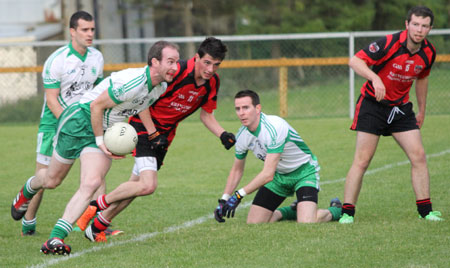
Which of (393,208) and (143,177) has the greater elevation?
(143,177)

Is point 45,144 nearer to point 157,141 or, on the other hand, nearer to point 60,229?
point 157,141

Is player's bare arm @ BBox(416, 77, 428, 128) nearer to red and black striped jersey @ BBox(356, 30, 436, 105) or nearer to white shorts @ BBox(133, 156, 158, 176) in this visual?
red and black striped jersey @ BBox(356, 30, 436, 105)

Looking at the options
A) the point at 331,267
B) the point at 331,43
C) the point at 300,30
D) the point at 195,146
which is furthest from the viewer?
the point at 300,30

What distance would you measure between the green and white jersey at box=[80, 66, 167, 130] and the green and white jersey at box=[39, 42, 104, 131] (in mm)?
1176

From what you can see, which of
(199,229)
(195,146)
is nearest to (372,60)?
(199,229)

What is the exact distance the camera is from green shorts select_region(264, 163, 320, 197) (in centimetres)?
779

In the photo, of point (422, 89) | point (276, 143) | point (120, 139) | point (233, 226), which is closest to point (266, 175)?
point (276, 143)

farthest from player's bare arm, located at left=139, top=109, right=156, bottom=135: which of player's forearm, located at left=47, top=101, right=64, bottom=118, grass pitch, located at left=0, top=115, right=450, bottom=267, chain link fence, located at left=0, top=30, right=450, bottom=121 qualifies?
chain link fence, located at left=0, top=30, right=450, bottom=121

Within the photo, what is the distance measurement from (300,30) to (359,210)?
2027cm

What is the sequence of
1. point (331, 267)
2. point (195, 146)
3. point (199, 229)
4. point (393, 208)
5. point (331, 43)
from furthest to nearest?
point (331, 43) < point (195, 146) < point (393, 208) < point (199, 229) < point (331, 267)

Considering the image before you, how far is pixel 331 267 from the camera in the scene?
5.41m

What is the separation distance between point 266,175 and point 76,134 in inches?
72.9

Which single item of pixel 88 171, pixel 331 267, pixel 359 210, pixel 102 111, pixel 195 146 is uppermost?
pixel 102 111

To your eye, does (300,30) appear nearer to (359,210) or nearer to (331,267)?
(359,210)
